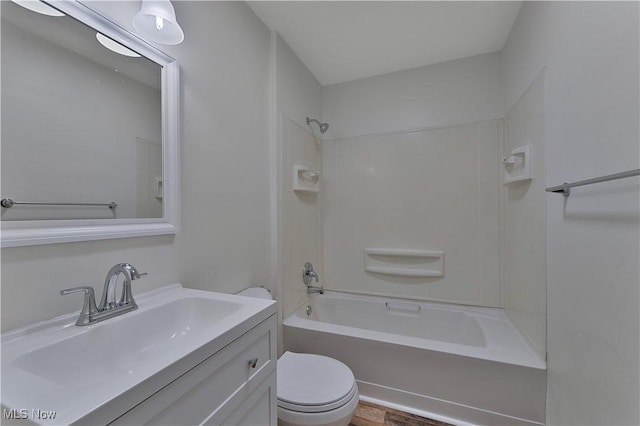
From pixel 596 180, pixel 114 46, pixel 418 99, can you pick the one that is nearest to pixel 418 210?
pixel 418 99

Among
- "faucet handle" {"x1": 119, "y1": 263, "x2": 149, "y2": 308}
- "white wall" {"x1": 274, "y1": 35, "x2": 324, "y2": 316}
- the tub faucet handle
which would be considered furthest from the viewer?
the tub faucet handle

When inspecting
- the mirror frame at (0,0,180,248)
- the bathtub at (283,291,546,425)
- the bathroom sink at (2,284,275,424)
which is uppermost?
the mirror frame at (0,0,180,248)

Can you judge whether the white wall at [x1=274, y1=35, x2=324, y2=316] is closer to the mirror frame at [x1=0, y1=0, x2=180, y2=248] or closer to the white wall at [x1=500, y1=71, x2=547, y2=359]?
the mirror frame at [x1=0, y1=0, x2=180, y2=248]

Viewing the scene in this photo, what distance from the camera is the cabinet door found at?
79 centimetres

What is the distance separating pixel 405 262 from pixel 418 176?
77 cm

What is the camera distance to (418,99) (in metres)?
2.31

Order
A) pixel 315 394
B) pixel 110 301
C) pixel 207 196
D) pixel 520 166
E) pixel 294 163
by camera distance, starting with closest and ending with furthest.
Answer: pixel 110 301, pixel 315 394, pixel 207 196, pixel 520 166, pixel 294 163

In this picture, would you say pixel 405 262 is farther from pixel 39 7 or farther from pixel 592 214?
pixel 39 7

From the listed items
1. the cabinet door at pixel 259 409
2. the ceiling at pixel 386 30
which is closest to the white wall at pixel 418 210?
the ceiling at pixel 386 30

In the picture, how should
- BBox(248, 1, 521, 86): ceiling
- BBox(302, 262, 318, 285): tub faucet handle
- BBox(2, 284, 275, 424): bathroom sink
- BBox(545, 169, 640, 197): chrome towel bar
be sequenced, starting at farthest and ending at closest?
BBox(302, 262, 318, 285): tub faucet handle → BBox(248, 1, 521, 86): ceiling → BBox(545, 169, 640, 197): chrome towel bar → BBox(2, 284, 275, 424): bathroom sink

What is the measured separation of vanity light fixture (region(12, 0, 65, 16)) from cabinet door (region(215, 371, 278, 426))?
1.30 metres

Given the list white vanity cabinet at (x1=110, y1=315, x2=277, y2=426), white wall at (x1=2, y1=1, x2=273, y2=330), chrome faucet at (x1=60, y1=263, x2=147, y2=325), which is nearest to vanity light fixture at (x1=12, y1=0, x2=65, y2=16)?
white wall at (x1=2, y1=1, x2=273, y2=330)

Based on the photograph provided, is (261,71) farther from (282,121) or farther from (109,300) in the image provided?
(109,300)

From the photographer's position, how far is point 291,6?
1.64m
